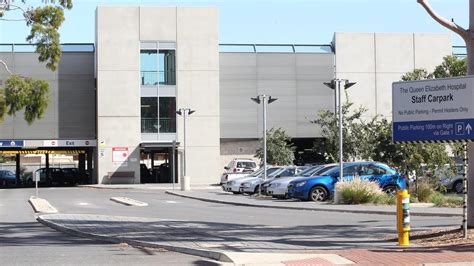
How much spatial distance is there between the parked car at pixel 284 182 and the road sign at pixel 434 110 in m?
13.9

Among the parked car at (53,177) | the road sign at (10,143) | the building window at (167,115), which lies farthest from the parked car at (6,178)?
the building window at (167,115)

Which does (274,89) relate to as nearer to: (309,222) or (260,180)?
(260,180)

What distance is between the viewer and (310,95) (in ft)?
182

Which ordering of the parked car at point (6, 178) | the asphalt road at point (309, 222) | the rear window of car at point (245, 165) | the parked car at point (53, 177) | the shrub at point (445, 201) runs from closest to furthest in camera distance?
the asphalt road at point (309, 222) < the shrub at point (445, 201) < the rear window of car at point (245, 165) < the parked car at point (53, 177) < the parked car at point (6, 178)

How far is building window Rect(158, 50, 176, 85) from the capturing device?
52.1 metres

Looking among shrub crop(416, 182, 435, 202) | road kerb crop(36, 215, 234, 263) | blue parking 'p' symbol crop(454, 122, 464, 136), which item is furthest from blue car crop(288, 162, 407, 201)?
blue parking 'p' symbol crop(454, 122, 464, 136)

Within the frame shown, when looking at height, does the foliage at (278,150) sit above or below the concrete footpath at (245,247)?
above

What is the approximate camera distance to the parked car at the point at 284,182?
91.2 feet

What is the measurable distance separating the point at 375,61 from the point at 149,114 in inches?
754

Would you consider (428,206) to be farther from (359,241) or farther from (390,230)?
(359,241)

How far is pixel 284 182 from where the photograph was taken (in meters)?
28.3

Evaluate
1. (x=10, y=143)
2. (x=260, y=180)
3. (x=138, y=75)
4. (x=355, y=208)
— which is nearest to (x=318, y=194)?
(x=355, y=208)

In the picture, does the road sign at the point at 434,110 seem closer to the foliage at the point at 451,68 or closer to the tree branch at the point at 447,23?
the tree branch at the point at 447,23

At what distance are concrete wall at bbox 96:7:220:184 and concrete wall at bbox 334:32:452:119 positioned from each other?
11108 millimetres
